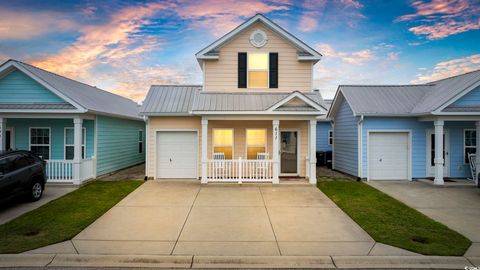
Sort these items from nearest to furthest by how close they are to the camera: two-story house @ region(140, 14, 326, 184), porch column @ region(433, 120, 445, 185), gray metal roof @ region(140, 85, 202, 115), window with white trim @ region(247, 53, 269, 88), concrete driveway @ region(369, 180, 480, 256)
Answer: concrete driveway @ region(369, 180, 480, 256)
porch column @ region(433, 120, 445, 185)
gray metal roof @ region(140, 85, 202, 115)
two-story house @ region(140, 14, 326, 184)
window with white trim @ region(247, 53, 269, 88)

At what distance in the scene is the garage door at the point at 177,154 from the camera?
42.6 ft

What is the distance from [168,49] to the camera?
17281mm

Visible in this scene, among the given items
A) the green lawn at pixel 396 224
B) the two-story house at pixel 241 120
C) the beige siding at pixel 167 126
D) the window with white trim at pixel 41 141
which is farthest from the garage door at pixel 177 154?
the green lawn at pixel 396 224

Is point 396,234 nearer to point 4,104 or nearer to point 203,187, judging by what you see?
point 203,187

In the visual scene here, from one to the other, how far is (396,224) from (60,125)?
598 inches

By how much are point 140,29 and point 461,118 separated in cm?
1713

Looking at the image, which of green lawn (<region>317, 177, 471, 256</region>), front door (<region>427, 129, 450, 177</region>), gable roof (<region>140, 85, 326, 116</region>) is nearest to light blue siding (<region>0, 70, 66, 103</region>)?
gable roof (<region>140, 85, 326, 116</region>)

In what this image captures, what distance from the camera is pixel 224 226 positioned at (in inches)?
262

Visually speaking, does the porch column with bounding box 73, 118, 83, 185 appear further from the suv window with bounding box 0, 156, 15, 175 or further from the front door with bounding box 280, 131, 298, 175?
the front door with bounding box 280, 131, 298, 175

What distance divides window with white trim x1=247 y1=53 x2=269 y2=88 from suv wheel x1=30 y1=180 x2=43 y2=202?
9.63 m

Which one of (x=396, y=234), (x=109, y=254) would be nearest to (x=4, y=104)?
(x=109, y=254)

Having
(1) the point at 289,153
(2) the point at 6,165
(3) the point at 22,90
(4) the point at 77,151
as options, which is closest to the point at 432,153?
(1) the point at 289,153

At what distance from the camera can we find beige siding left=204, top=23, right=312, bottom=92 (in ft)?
42.8

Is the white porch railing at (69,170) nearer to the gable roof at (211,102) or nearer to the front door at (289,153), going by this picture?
the gable roof at (211,102)
